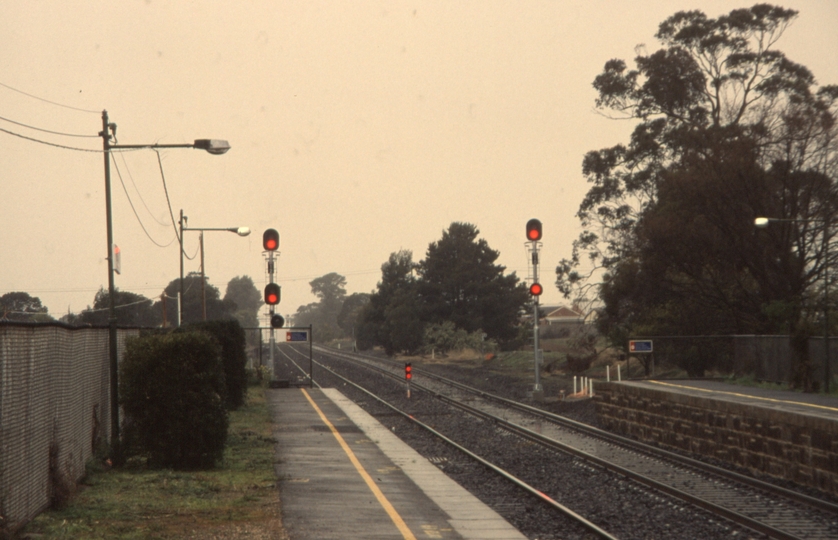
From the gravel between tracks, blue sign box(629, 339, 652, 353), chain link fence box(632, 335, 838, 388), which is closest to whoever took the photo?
the gravel between tracks

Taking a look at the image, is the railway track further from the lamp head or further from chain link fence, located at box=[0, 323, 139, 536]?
the lamp head

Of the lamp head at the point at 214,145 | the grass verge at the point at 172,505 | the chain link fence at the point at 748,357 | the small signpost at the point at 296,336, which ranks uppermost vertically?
the lamp head at the point at 214,145

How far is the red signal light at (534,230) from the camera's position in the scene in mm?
29641

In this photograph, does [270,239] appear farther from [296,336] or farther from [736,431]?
[736,431]

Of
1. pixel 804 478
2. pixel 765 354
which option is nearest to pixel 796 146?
pixel 765 354

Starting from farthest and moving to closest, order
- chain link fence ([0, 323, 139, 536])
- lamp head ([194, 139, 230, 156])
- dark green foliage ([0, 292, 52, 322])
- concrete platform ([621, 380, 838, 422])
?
dark green foliage ([0, 292, 52, 322]) < lamp head ([194, 139, 230, 156]) < concrete platform ([621, 380, 838, 422]) < chain link fence ([0, 323, 139, 536])

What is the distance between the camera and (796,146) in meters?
33.1

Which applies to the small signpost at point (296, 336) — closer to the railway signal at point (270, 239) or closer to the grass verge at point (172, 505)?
the railway signal at point (270, 239)

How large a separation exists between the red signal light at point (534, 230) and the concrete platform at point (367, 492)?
9.97m

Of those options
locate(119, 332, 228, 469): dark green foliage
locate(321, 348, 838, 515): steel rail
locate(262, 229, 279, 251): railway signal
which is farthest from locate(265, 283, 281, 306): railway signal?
locate(119, 332, 228, 469): dark green foliage

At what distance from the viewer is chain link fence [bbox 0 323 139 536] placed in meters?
8.99

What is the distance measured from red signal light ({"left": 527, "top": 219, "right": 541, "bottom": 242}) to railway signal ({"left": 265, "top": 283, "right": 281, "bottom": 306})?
8.31m

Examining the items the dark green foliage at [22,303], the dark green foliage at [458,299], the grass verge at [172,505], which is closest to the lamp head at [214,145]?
the grass verge at [172,505]

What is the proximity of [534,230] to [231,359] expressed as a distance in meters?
10.6
